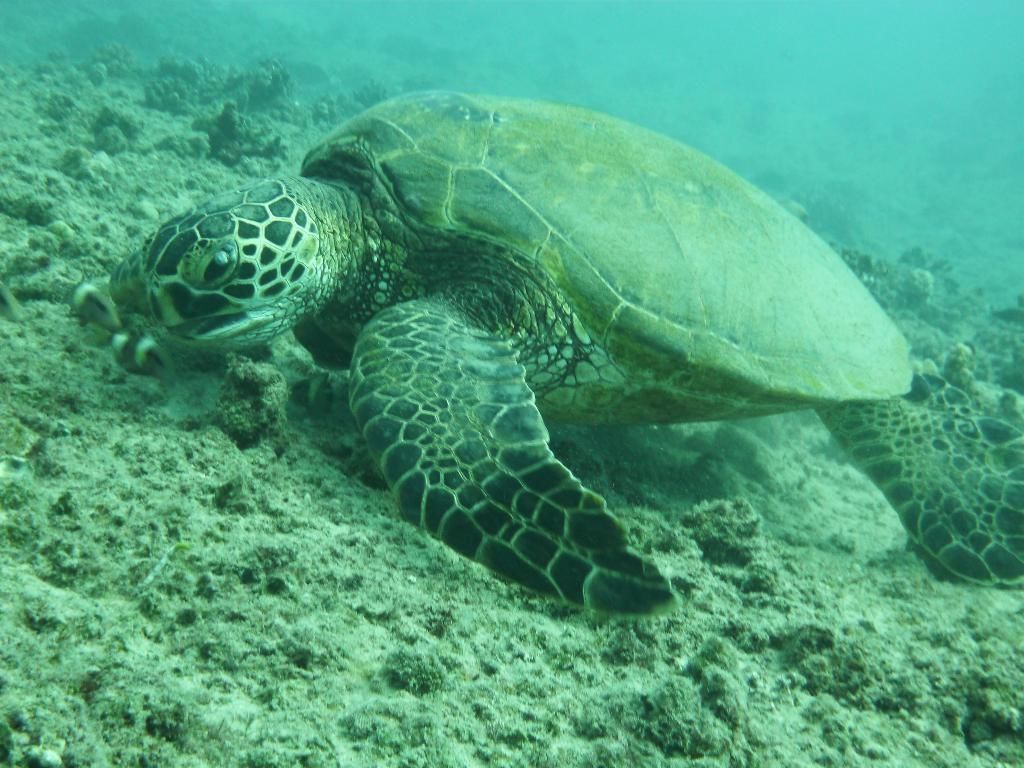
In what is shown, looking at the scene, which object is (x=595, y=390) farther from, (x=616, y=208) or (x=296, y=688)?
(x=296, y=688)

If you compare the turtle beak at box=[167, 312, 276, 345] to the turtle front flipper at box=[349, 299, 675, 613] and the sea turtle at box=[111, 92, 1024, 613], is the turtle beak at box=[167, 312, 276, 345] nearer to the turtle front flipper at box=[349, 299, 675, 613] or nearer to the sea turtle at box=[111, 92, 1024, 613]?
the sea turtle at box=[111, 92, 1024, 613]

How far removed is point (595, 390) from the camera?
10.7 ft

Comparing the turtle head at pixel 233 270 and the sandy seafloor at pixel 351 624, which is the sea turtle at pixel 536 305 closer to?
the turtle head at pixel 233 270

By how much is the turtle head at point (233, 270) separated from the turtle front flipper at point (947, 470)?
353 cm

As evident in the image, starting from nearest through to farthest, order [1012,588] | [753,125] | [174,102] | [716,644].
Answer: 1. [716,644]
2. [1012,588]
3. [174,102]
4. [753,125]

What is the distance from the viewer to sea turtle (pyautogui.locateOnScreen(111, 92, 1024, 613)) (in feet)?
8.59

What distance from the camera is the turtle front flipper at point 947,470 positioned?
3.25m

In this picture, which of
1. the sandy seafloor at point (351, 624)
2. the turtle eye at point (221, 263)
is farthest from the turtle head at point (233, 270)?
the sandy seafloor at point (351, 624)

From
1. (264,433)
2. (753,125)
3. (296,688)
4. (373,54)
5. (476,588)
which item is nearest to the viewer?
(296,688)

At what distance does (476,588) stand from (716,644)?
31.0 inches

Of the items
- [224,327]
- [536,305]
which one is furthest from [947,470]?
[224,327]

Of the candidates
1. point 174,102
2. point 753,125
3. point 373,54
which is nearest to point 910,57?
point 753,125

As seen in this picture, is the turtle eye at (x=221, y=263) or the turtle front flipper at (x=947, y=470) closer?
the turtle eye at (x=221, y=263)

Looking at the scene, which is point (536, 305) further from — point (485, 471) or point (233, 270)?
point (233, 270)
